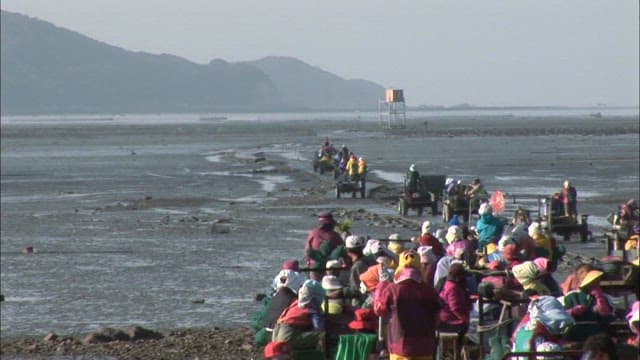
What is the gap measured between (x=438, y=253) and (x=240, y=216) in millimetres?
24207

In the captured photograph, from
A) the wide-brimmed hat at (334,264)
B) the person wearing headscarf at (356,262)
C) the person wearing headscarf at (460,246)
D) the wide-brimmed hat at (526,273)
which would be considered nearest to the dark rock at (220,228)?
the person wearing headscarf at (460,246)

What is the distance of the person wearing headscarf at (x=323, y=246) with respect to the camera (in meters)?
17.2

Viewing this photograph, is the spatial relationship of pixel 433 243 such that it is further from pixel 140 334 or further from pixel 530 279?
pixel 140 334

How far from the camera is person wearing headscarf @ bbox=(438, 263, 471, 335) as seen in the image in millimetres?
13289

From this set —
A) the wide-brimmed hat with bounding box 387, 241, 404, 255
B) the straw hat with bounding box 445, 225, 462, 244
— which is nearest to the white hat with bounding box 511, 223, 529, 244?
the straw hat with bounding box 445, 225, 462, 244

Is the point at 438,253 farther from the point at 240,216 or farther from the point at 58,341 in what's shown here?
the point at 240,216

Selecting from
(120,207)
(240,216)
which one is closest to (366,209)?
(240,216)

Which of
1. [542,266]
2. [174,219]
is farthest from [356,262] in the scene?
[174,219]

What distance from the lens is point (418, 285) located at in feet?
40.6

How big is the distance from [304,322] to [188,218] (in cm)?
2821

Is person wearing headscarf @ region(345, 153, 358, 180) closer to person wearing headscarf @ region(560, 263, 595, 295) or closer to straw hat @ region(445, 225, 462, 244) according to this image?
straw hat @ region(445, 225, 462, 244)

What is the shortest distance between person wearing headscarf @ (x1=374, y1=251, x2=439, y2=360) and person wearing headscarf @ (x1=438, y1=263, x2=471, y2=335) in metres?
0.86

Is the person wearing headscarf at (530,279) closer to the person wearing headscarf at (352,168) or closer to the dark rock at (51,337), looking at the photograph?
the dark rock at (51,337)

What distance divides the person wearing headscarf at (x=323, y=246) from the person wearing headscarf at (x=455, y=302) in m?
3.57
